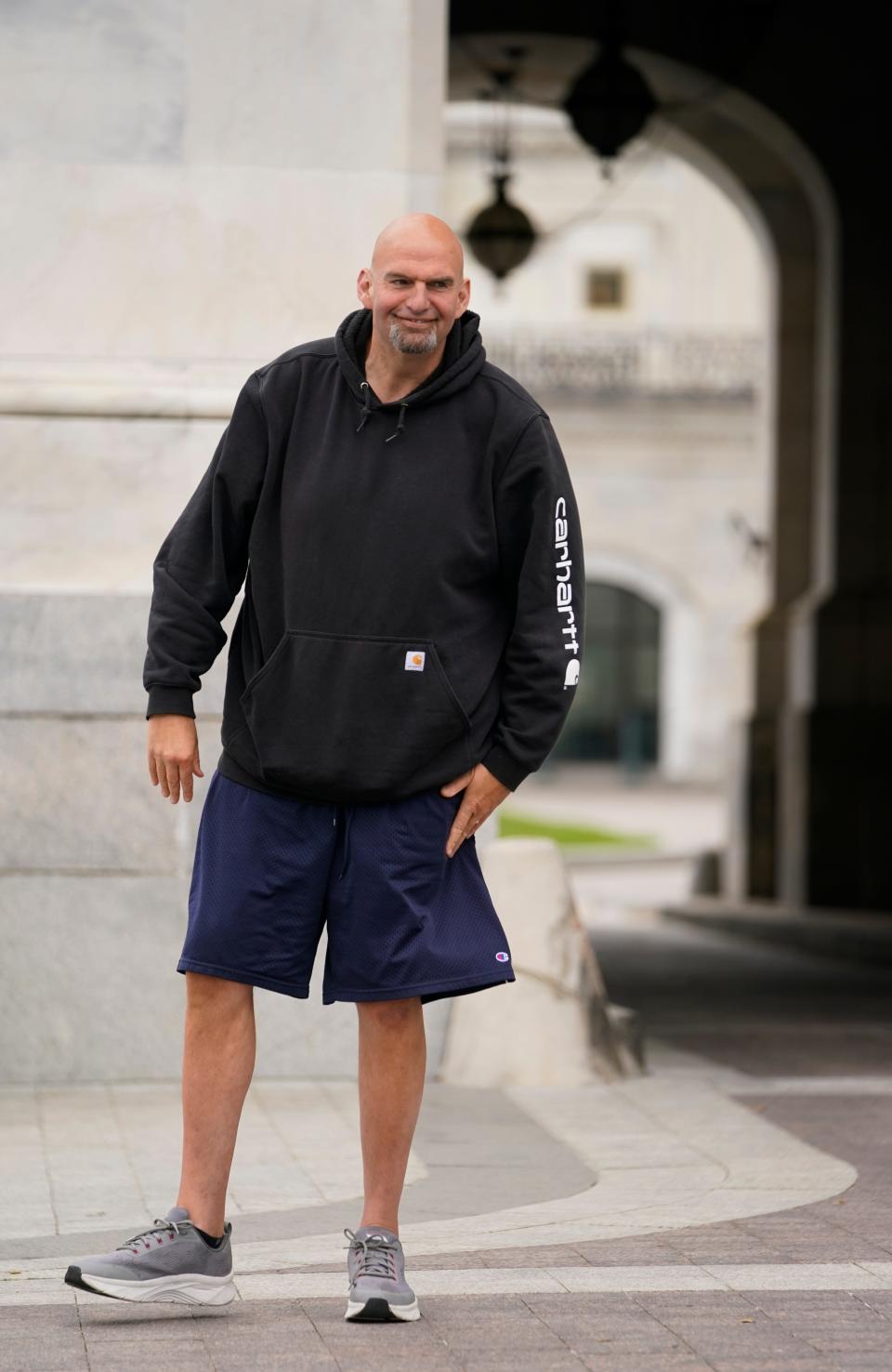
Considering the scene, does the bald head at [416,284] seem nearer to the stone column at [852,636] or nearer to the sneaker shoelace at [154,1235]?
the sneaker shoelace at [154,1235]

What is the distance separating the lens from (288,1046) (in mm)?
6840

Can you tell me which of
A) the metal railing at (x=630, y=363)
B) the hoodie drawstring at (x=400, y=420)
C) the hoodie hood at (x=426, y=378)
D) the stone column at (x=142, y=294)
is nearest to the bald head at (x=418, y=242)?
the hoodie hood at (x=426, y=378)

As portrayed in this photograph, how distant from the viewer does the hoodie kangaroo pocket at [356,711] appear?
4.25m

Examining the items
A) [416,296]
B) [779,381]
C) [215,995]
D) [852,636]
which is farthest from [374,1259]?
[779,381]

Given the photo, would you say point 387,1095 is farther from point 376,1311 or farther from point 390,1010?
point 376,1311

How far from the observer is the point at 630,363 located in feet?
141

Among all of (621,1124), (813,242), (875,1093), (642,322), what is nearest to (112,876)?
(621,1124)

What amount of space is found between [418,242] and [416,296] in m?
0.10

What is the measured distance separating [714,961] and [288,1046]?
6.20 meters

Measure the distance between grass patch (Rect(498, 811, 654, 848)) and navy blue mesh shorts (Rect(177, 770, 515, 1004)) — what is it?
20.2 meters

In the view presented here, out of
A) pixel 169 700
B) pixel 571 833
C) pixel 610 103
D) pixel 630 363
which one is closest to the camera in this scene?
pixel 169 700

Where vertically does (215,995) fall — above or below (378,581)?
below

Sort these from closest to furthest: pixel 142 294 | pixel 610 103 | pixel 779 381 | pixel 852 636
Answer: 1. pixel 142 294
2. pixel 610 103
3. pixel 852 636
4. pixel 779 381

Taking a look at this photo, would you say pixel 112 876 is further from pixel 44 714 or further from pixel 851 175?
pixel 851 175
